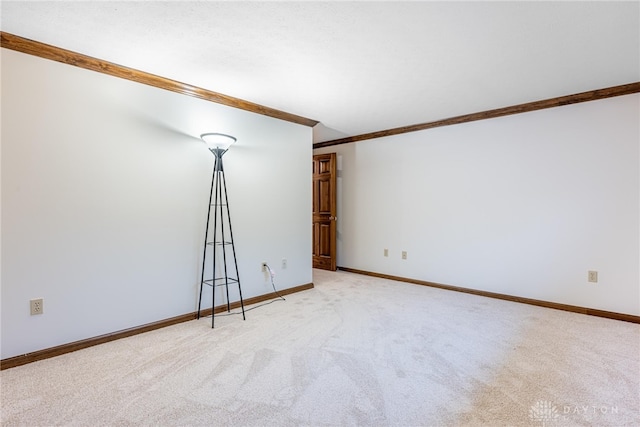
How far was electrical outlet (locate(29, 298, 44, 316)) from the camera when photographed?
2.28 metres

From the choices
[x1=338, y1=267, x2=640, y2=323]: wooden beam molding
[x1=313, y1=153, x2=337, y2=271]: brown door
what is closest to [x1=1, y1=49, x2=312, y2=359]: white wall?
[x1=313, y1=153, x2=337, y2=271]: brown door

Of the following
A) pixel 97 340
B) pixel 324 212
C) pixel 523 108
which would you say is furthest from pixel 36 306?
pixel 523 108

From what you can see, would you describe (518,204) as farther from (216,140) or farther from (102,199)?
(102,199)

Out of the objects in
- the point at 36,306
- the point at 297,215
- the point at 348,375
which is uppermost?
the point at 297,215

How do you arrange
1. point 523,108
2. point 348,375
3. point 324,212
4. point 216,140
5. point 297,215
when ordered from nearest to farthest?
1. point 348,375
2. point 216,140
3. point 523,108
4. point 297,215
5. point 324,212

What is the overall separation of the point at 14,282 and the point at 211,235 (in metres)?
1.49

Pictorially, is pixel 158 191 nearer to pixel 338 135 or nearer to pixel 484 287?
pixel 338 135

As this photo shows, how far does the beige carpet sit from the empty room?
0.02 metres

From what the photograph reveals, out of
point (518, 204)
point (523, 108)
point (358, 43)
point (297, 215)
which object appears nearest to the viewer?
point (358, 43)

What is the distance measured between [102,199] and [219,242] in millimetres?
1104

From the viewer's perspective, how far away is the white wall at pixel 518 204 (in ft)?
10.4

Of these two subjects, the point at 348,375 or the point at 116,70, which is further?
the point at 116,70

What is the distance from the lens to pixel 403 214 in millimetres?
4738

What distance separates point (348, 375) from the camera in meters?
2.10
